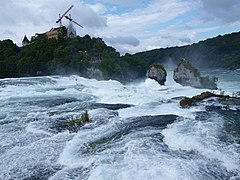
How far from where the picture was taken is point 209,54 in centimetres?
10250

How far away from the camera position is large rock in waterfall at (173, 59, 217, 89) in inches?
1465

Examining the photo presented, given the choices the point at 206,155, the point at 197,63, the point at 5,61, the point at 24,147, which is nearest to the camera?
the point at 206,155

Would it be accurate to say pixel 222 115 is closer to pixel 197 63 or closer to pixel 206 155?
pixel 206 155

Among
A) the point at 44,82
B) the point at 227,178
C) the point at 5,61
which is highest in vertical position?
the point at 5,61

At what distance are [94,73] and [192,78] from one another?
57.2 ft

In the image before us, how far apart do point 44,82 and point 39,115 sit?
60.9 feet

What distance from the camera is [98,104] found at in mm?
20969

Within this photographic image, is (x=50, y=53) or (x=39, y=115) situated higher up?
(x=50, y=53)

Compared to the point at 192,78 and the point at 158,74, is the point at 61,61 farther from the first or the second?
the point at 192,78

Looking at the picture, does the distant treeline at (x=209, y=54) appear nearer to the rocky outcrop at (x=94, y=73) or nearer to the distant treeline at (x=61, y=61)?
the distant treeline at (x=61, y=61)

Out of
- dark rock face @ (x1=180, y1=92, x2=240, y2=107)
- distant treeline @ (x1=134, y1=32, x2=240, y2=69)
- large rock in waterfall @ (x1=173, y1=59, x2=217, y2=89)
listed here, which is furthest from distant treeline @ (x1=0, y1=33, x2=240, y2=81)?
distant treeline @ (x1=134, y1=32, x2=240, y2=69)

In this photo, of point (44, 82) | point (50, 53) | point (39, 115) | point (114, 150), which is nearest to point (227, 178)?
point (114, 150)

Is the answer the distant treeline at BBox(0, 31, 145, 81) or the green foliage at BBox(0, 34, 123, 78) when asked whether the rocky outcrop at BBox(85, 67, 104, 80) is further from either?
the green foliage at BBox(0, 34, 123, 78)

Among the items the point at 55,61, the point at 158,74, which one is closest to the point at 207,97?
the point at 158,74
